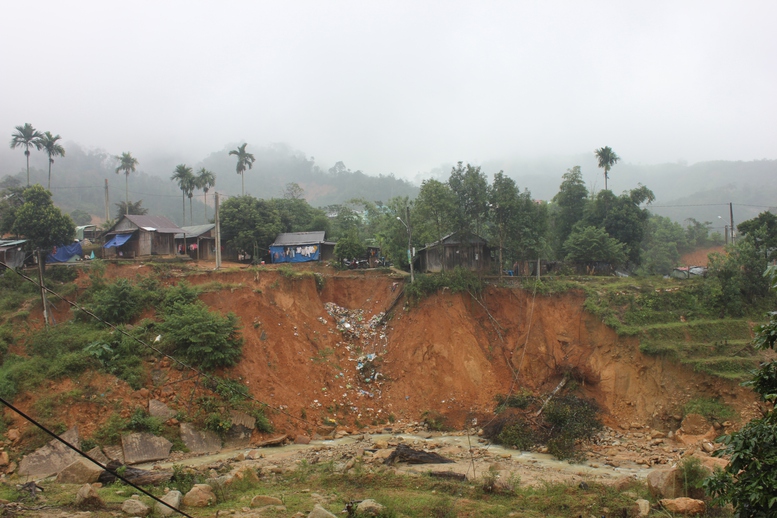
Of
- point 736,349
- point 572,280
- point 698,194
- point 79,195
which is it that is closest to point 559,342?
point 572,280

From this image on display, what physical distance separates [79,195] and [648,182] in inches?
6236

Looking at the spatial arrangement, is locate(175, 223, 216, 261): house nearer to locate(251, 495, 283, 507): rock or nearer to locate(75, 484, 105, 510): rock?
locate(75, 484, 105, 510): rock

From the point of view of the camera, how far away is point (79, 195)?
8412 cm

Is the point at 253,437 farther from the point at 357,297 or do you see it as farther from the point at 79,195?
the point at 79,195

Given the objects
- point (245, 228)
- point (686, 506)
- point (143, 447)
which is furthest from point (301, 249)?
point (686, 506)

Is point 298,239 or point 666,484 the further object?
point 298,239

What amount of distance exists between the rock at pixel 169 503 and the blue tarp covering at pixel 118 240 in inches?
1075

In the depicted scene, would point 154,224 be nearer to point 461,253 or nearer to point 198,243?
point 198,243

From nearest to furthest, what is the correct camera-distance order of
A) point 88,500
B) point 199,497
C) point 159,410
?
point 88,500
point 199,497
point 159,410

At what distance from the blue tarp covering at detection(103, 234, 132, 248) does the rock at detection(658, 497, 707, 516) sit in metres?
36.0

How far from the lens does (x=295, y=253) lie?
37656mm

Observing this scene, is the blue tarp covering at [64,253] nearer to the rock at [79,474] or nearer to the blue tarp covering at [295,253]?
the blue tarp covering at [295,253]

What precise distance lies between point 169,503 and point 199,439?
7240mm

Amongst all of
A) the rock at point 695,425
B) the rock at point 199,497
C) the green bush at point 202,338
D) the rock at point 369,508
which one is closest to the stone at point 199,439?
the green bush at point 202,338
